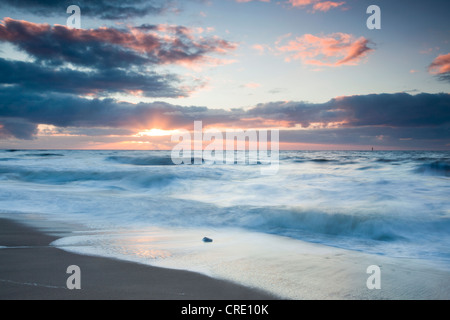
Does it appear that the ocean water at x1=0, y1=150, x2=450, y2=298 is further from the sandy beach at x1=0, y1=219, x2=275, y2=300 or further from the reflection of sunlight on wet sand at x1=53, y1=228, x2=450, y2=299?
the sandy beach at x1=0, y1=219, x2=275, y2=300

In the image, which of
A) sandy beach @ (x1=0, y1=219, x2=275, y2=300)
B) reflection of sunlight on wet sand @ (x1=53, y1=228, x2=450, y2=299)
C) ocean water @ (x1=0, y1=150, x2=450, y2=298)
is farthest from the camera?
ocean water @ (x1=0, y1=150, x2=450, y2=298)

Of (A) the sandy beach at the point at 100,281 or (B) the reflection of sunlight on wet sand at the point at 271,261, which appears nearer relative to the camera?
(A) the sandy beach at the point at 100,281

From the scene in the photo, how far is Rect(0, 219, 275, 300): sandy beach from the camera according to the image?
2.55 meters

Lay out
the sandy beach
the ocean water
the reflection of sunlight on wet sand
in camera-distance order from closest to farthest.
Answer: the sandy beach → the reflection of sunlight on wet sand → the ocean water

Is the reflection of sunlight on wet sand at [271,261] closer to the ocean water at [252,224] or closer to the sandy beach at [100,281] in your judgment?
the ocean water at [252,224]

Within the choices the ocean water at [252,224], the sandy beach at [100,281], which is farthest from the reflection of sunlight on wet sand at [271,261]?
the sandy beach at [100,281]

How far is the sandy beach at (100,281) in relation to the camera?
2.55 meters

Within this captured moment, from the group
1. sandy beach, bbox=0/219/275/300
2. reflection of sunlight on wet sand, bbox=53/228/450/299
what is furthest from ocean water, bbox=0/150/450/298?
sandy beach, bbox=0/219/275/300

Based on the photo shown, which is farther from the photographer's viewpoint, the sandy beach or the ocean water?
the ocean water

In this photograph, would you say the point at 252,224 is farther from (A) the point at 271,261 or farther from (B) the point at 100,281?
(B) the point at 100,281

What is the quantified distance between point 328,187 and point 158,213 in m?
6.52

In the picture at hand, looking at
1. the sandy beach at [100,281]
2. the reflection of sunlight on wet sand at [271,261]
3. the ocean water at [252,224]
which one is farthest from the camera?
the ocean water at [252,224]

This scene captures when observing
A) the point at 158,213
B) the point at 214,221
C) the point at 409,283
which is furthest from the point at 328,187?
the point at 409,283
